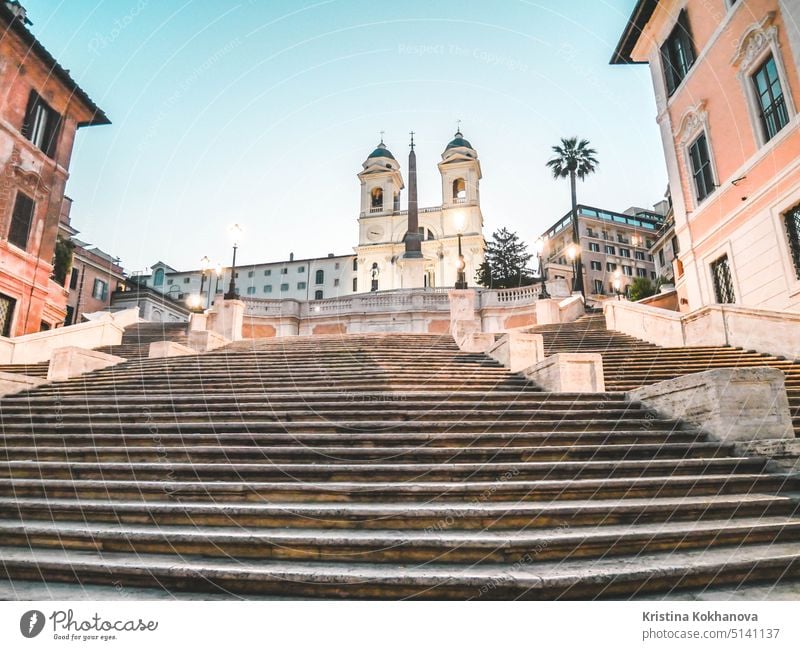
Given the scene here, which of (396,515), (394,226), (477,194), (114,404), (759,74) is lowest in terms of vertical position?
(396,515)

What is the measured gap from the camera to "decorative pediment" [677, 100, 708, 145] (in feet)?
49.3

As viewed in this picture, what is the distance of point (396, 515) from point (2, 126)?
23.1 m

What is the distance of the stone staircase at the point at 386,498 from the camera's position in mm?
3307

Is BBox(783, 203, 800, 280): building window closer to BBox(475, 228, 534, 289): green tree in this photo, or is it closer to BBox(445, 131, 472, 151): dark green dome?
BBox(475, 228, 534, 289): green tree

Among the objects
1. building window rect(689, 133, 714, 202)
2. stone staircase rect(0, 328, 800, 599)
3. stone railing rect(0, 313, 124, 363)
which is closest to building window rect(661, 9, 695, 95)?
building window rect(689, 133, 714, 202)

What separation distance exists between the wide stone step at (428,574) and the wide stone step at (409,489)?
890mm

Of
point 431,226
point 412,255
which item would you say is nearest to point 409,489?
point 412,255

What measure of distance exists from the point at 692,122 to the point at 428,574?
1828 centimetres

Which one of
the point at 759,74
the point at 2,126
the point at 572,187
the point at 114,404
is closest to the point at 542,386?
the point at 114,404

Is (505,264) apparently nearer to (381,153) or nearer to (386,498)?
(381,153)

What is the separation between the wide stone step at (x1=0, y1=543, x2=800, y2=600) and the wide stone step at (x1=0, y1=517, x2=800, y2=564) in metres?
0.10

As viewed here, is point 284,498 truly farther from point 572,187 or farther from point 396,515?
point 572,187

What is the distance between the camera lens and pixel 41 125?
67.6ft

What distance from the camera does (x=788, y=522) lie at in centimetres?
396
